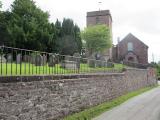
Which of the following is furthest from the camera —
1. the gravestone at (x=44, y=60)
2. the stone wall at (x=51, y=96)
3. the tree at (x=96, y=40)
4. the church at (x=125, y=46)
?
the church at (x=125, y=46)

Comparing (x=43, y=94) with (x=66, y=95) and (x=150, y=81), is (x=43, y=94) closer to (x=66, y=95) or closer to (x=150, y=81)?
(x=66, y=95)

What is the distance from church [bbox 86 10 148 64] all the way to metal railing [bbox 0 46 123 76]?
63.7m

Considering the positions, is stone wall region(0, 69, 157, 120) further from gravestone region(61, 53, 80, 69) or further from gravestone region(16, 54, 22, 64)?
gravestone region(16, 54, 22, 64)

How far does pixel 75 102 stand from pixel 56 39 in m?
42.2

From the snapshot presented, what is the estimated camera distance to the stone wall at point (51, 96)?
938 centimetres

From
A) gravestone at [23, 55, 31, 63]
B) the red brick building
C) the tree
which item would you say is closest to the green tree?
the tree

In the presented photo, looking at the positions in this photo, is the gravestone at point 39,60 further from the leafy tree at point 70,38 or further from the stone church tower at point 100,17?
the stone church tower at point 100,17

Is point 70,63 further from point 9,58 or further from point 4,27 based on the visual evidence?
point 4,27

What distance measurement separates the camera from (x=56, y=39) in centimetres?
5591

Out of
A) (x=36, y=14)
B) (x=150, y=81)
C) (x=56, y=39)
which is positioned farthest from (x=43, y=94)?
(x=56, y=39)

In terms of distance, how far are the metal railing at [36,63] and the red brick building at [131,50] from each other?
63.5m

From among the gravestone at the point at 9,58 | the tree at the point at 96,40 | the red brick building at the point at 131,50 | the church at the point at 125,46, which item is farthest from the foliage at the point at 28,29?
the gravestone at the point at 9,58

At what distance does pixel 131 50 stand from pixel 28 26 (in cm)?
3972

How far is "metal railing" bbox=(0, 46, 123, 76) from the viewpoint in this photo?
34.6ft
